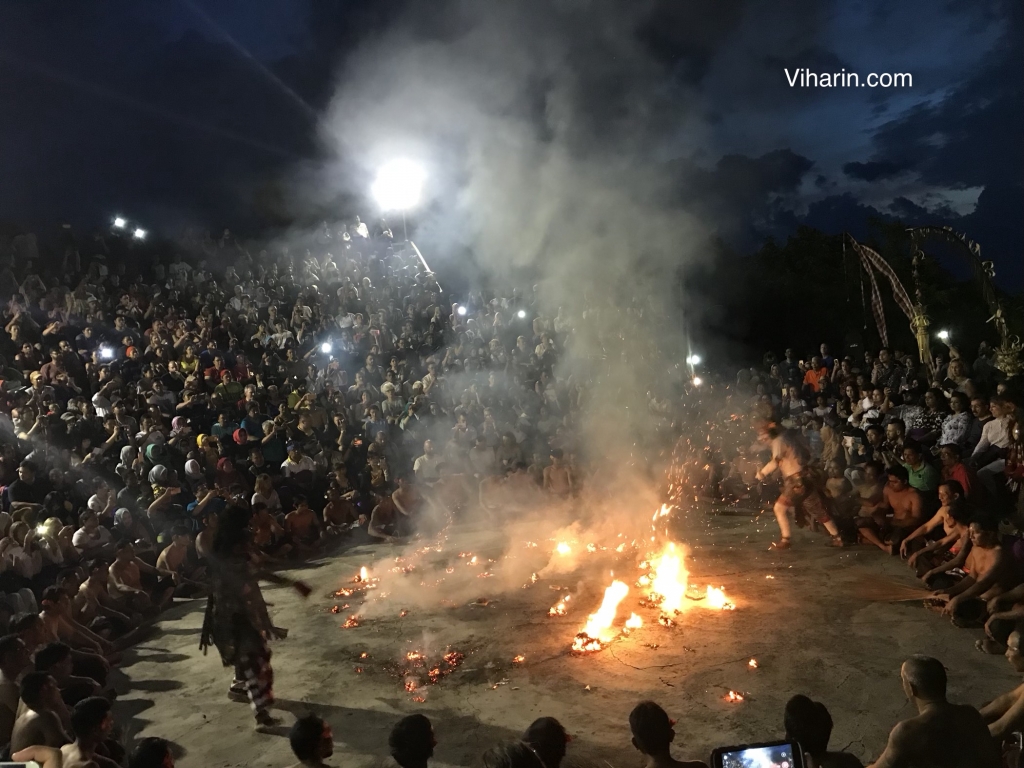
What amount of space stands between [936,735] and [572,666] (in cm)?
272

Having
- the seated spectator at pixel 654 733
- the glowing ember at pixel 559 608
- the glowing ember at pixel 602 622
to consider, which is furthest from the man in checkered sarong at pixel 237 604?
the seated spectator at pixel 654 733

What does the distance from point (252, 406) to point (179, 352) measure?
277 centimetres

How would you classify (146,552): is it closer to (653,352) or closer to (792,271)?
(653,352)

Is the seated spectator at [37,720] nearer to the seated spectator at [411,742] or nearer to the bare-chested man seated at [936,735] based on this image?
the seated spectator at [411,742]

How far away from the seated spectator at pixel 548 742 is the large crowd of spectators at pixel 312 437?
2 centimetres

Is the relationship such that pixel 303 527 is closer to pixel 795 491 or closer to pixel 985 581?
pixel 795 491

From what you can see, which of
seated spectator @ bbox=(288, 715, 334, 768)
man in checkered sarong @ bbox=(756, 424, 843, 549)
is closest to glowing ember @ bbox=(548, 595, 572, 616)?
man in checkered sarong @ bbox=(756, 424, 843, 549)

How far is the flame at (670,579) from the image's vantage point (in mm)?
6344

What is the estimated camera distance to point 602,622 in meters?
5.98

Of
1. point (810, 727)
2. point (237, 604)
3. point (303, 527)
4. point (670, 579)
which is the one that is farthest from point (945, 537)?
point (303, 527)

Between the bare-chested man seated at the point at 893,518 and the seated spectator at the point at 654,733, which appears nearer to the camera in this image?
the seated spectator at the point at 654,733

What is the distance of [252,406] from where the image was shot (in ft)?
39.0

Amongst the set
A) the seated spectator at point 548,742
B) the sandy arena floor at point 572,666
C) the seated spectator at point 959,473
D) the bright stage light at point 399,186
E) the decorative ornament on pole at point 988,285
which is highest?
the bright stage light at point 399,186

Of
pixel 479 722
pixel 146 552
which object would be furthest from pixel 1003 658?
pixel 146 552
